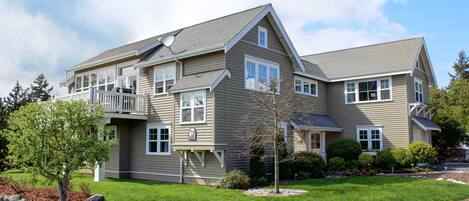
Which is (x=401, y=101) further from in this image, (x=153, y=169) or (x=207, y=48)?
(x=153, y=169)

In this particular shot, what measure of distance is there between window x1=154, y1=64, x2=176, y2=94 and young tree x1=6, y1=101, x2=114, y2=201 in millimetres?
8698

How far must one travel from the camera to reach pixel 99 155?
11.1 meters

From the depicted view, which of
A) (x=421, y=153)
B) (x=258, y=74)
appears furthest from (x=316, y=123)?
(x=258, y=74)

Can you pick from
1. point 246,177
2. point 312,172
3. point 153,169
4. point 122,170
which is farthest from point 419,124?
point 122,170

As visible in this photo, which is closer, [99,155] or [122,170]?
[99,155]

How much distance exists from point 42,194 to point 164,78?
8618 millimetres

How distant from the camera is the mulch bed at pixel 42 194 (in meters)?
12.2

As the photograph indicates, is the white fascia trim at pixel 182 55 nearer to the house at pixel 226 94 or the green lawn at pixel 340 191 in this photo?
the house at pixel 226 94

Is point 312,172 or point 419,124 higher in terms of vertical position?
point 419,124

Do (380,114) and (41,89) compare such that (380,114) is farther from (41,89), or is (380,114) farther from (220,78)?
(41,89)

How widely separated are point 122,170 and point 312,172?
31.3 ft

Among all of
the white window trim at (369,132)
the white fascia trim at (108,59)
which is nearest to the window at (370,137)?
the white window trim at (369,132)

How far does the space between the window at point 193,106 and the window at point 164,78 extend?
1.62m

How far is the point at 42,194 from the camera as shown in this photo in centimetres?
1289
